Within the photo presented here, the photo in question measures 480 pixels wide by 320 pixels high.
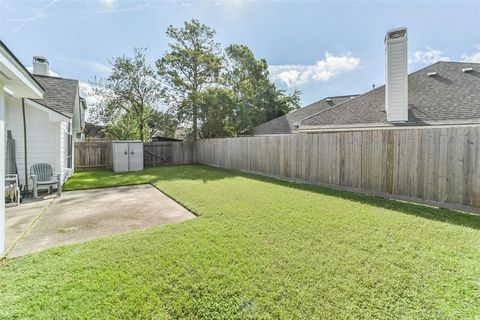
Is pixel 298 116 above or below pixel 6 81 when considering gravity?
above

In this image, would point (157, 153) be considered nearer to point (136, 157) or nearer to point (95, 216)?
point (136, 157)

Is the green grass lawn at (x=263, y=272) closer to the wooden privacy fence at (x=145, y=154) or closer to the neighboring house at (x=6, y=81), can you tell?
the neighboring house at (x=6, y=81)

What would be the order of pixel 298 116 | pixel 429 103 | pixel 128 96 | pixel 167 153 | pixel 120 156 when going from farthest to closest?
pixel 128 96 < pixel 167 153 < pixel 298 116 < pixel 120 156 < pixel 429 103

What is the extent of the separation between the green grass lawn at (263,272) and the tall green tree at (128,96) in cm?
1680

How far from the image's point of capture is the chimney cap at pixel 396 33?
370 inches

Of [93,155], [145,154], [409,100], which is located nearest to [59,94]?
[93,155]

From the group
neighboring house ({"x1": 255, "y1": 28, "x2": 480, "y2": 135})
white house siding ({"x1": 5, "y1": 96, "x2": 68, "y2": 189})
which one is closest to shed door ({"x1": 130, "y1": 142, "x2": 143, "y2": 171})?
white house siding ({"x1": 5, "y1": 96, "x2": 68, "y2": 189})

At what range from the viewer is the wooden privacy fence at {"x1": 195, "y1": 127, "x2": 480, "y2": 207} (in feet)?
16.2

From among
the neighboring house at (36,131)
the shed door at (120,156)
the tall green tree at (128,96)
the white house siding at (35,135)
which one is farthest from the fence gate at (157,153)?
the white house siding at (35,135)

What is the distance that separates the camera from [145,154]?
15.9 metres

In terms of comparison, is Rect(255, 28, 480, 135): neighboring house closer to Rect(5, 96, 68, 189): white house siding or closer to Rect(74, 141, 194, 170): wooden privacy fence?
Rect(74, 141, 194, 170): wooden privacy fence

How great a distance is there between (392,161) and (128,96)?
62.0 ft

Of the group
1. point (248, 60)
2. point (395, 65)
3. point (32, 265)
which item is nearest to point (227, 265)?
point (32, 265)

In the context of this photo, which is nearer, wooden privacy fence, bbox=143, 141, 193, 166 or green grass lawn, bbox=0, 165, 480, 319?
green grass lawn, bbox=0, 165, 480, 319
